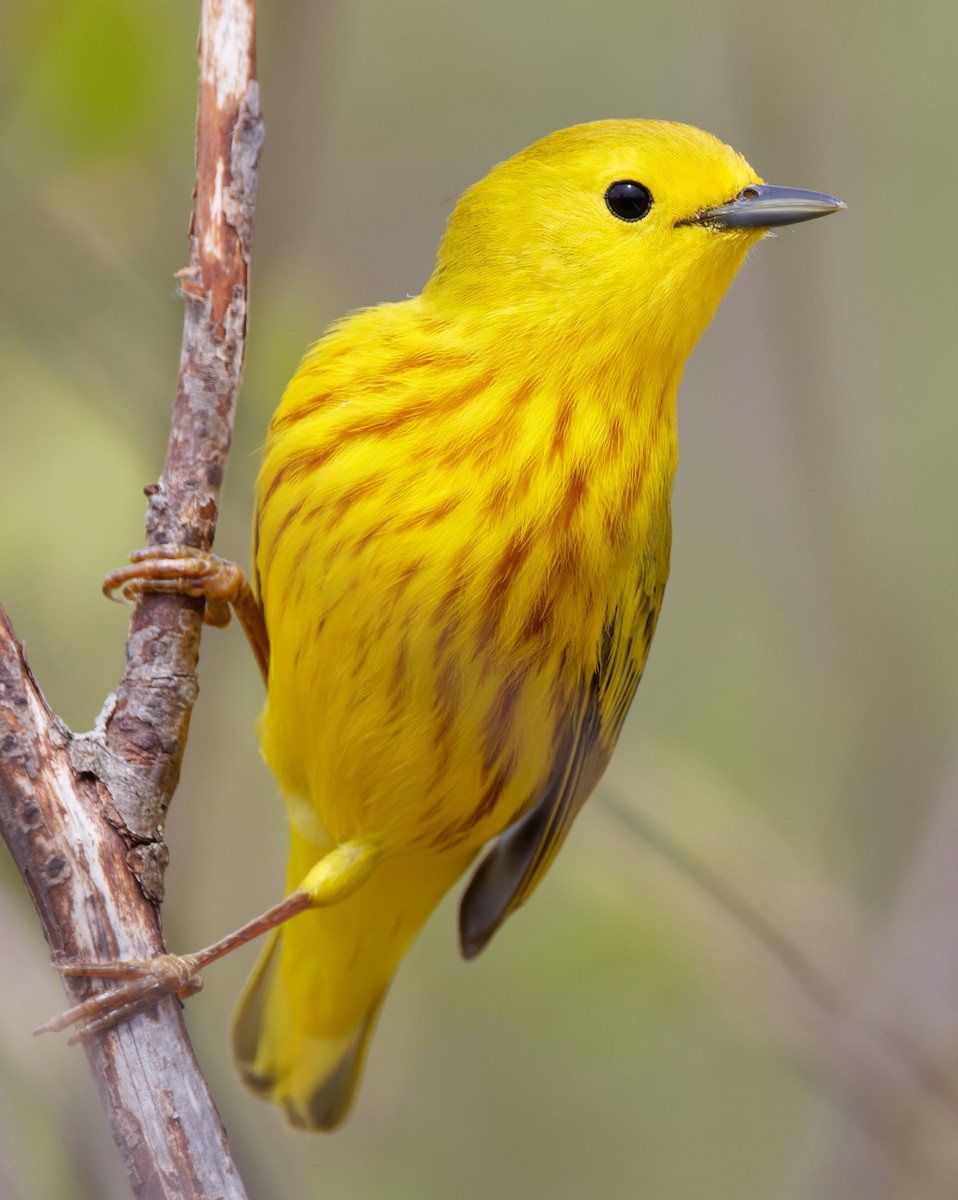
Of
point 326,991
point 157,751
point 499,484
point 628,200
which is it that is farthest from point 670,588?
point 157,751

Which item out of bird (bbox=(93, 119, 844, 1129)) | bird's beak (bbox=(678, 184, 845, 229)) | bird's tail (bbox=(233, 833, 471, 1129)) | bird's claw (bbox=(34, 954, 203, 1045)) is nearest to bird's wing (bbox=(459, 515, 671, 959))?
bird (bbox=(93, 119, 844, 1129))

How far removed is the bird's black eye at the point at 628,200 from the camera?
3363mm

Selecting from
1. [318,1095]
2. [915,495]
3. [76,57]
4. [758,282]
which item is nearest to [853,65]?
[758,282]

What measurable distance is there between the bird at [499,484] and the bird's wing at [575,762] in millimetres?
11

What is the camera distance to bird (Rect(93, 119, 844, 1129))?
127 inches

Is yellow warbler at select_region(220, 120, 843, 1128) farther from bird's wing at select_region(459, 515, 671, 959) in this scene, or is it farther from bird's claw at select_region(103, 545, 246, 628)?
bird's claw at select_region(103, 545, 246, 628)

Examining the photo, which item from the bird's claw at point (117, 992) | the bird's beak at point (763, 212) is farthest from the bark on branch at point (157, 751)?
the bird's beak at point (763, 212)

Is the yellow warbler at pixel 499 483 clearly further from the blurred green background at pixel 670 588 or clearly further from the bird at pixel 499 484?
the blurred green background at pixel 670 588

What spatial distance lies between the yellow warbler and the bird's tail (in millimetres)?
427

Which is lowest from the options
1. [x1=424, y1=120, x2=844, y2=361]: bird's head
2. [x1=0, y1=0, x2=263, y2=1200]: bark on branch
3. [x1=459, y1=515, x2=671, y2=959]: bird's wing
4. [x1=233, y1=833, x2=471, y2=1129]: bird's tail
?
[x1=233, y1=833, x2=471, y2=1129]: bird's tail

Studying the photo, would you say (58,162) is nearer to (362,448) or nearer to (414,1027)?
(362,448)

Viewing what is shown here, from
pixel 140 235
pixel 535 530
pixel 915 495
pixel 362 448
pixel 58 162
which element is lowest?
pixel 915 495

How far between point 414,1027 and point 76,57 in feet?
A: 13.3

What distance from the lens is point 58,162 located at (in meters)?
3.85
